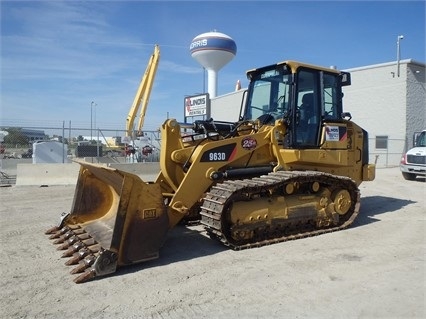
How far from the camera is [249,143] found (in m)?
6.29

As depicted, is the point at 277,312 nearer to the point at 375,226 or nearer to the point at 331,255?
the point at 331,255

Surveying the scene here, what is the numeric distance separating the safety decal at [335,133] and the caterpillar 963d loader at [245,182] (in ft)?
0.06

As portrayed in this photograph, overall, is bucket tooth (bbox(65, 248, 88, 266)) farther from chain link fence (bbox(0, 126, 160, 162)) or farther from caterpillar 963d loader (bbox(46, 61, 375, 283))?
chain link fence (bbox(0, 126, 160, 162))

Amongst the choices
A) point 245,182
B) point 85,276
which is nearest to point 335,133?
point 245,182

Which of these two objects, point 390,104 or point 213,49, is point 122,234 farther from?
A: point 213,49

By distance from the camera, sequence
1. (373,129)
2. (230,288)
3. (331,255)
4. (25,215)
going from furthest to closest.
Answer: (373,129), (25,215), (331,255), (230,288)

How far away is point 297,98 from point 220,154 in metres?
1.93

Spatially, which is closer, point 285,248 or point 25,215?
point 285,248

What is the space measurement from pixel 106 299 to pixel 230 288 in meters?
1.33

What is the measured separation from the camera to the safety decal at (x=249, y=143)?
6227mm

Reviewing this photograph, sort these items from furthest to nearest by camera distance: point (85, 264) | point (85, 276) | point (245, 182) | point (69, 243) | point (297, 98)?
point (297, 98), point (245, 182), point (69, 243), point (85, 264), point (85, 276)

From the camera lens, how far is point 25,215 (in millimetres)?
7941

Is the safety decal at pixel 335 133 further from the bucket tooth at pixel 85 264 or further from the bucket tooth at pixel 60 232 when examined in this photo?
the bucket tooth at pixel 60 232

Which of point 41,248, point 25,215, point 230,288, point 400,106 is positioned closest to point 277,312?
point 230,288
